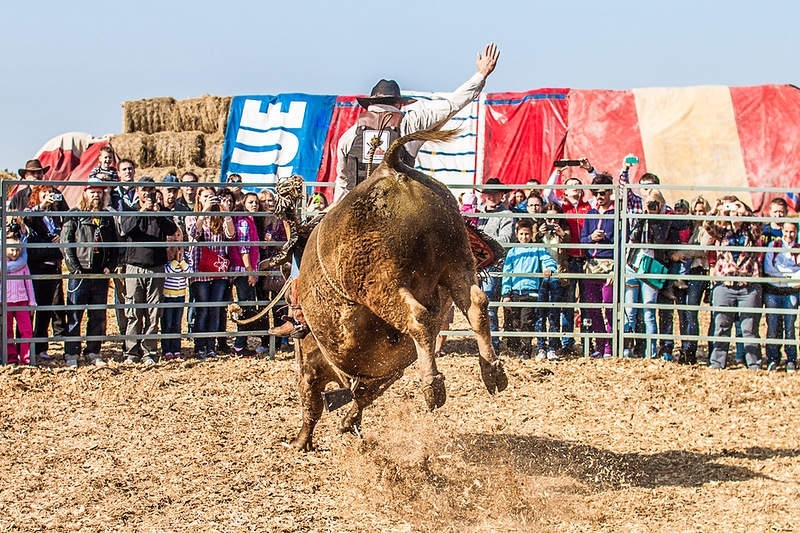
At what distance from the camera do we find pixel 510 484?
5.43 meters

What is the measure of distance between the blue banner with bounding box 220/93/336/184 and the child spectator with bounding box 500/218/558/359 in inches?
254

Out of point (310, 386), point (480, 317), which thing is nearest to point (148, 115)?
point (310, 386)

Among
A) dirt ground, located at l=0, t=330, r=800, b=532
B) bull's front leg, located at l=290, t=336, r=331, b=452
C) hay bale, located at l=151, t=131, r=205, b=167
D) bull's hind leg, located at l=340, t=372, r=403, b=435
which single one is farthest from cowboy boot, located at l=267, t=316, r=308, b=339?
hay bale, located at l=151, t=131, r=205, b=167

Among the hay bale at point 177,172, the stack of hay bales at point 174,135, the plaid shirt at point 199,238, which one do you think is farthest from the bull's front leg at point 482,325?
the stack of hay bales at point 174,135

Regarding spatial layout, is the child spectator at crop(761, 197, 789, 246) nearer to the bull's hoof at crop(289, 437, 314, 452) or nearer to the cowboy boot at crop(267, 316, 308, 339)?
the bull's hoof at crop(289, 437, 314, 452)

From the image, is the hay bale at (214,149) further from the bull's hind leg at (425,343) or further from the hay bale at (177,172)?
the bull's hind leg at (425,343)

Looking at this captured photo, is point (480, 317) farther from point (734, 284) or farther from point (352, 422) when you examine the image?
point (734, 284)

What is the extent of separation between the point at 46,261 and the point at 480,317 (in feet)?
20.9

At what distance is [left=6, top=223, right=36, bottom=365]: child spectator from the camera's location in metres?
9.30

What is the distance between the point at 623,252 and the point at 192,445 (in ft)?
16.5

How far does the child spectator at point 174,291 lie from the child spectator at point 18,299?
129cm

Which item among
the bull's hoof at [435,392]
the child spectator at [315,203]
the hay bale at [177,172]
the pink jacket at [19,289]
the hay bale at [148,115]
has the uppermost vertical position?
the hay bale at [148,115]

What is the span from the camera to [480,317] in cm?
→ 449

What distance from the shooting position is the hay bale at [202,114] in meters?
18.7
